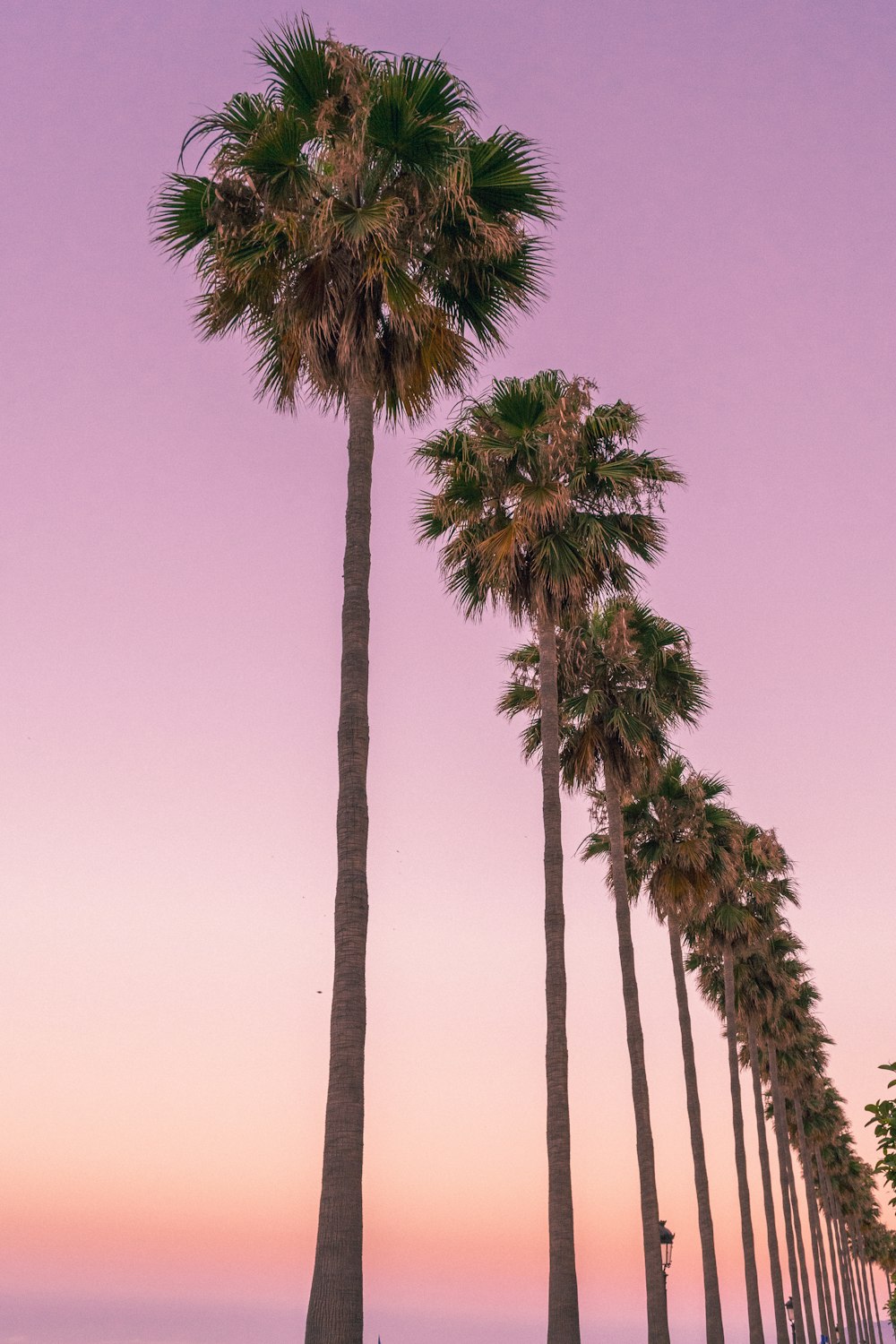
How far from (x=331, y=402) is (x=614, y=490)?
26.6 feet

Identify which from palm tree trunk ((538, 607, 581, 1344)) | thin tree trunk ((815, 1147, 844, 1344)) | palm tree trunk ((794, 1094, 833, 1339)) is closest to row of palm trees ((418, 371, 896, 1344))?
palm tree trunk ((538, 607, 581, 1344))

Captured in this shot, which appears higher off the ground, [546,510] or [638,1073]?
[546,510]

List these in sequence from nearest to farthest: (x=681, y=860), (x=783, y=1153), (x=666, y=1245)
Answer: (x=666, y=1245)
(x=681, y=860)
(x=783, y=1153)

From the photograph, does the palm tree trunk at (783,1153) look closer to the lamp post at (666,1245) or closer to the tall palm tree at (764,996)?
the tall palm tree at (764,996)

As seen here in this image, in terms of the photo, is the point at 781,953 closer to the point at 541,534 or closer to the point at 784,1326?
the point at 784,1326

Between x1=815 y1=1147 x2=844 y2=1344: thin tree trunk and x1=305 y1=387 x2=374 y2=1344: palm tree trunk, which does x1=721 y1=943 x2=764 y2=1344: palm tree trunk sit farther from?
x1=815 y1=1147 x2=844 y2=1344: thin tree trunk

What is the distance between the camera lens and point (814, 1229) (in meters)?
76.8

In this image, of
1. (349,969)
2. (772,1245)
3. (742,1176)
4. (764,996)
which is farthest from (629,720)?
(772,1245)

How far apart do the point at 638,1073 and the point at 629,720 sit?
7651 mm

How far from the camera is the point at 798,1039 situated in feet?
193

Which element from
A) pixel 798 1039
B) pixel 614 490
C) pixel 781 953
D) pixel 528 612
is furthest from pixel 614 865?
pixel 798 1039

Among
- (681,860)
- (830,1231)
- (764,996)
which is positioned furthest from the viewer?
(830,1231)

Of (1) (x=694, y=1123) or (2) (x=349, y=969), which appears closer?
(2) (x=349, y=969)

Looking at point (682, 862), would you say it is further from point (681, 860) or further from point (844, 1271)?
point (844, 1271)
